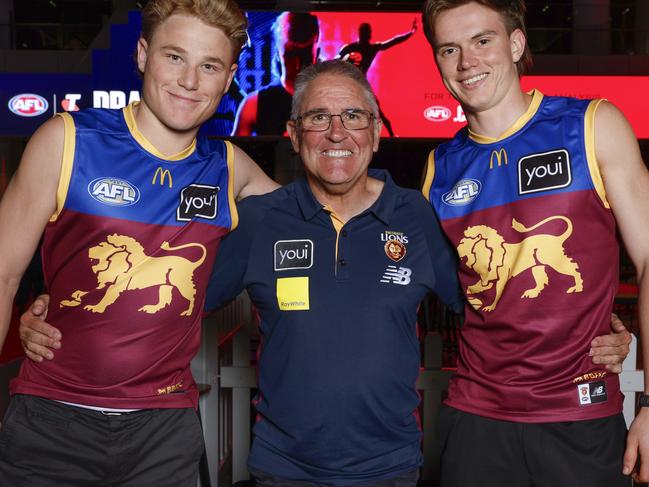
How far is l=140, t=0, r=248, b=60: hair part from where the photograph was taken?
201 cm

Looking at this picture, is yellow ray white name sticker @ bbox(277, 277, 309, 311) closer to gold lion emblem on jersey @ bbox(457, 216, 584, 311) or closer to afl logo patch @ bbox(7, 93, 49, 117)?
gold lion emblem on jersey @ bbox(457, 216, 584, 311)

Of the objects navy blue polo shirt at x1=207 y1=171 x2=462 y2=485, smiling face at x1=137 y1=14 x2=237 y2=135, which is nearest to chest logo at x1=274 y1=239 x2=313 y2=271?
navy blue polo shirt at x1=207 y1=171 x2=462 y2=485

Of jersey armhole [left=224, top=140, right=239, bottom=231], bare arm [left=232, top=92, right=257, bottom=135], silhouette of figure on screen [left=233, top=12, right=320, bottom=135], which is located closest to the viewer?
jersey armhole [left=224, top=140, right=239, bottom=231]

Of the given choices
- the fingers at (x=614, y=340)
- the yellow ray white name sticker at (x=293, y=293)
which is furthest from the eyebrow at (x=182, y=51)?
the fingers at (x=614, y=340)

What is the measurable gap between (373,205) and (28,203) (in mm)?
998

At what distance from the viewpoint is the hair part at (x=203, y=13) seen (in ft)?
6.59

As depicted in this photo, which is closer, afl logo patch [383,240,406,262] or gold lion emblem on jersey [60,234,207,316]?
gold lion emblem on jersey [60,234,207,316]

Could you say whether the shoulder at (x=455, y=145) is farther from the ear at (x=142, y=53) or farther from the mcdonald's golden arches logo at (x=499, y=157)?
the ear at (x=142, y=53)

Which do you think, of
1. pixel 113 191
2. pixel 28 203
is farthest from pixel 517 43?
pixel 28 203

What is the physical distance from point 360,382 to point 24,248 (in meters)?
1.02

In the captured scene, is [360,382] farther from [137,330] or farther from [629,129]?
[629,129]

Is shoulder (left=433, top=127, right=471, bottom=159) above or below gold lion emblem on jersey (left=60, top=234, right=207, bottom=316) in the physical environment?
above

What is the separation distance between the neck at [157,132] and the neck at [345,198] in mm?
448

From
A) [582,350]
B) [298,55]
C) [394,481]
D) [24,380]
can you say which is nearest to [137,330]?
[24,380]
